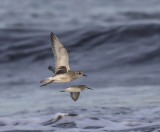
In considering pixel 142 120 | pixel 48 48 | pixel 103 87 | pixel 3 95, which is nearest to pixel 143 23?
pixel 48 48

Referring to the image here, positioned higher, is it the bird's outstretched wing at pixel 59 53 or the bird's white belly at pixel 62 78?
the bird's outstretched wing at pixel 59 53

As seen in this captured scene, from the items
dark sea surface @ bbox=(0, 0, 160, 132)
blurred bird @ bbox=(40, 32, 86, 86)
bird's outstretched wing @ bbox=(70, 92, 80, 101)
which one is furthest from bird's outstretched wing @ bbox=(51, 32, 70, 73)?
dark sea surface @ bbox=(0, 0, 160, 132)

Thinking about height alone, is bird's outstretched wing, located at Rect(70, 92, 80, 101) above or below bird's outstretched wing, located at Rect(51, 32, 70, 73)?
below

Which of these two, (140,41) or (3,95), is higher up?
(140,41)

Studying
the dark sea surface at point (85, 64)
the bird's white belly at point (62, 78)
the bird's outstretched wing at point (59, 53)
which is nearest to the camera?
the bird's white belly at point (62, 78)

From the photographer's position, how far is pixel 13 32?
25.3m

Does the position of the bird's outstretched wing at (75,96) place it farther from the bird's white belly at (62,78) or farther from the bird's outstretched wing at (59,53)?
the bird's white belly at (62,78)

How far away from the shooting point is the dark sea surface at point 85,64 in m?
14.5

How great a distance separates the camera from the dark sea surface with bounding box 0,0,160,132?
14.5 meters

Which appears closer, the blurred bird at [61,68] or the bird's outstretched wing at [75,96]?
the blurred bird at [61,68]

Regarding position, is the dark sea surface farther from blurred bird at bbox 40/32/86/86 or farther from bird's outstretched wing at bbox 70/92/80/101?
blurred bird at bbox 40/32/86/86

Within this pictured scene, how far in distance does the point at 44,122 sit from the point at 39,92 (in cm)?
399

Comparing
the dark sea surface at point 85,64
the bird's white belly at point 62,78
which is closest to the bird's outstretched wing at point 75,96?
the bird's white belly at point 62,78

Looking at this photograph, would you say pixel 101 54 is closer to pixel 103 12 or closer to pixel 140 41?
pixel 140 41
